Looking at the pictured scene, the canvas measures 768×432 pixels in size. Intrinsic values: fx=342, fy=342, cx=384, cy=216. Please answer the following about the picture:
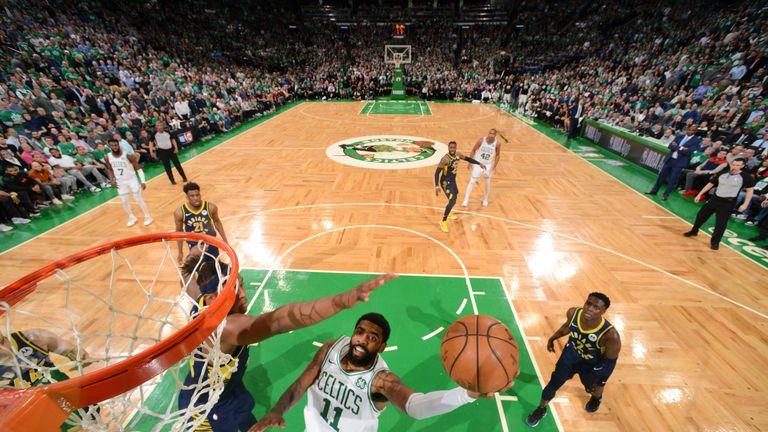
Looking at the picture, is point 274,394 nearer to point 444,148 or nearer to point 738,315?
point 738,315

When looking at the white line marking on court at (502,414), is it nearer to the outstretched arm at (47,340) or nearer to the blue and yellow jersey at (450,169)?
the outstretched arm at (47,340)

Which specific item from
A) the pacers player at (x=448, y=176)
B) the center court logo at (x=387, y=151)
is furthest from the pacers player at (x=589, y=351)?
the center court logo at (x=387, y=151)

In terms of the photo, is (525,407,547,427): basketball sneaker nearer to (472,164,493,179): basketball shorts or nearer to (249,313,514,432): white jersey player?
(249,313,514,432): white jersey player

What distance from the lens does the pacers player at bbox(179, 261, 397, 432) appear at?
1.88 metres

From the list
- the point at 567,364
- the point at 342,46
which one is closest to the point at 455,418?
the point at 567,364

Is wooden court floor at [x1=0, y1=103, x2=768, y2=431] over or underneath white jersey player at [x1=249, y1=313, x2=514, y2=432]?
underneath

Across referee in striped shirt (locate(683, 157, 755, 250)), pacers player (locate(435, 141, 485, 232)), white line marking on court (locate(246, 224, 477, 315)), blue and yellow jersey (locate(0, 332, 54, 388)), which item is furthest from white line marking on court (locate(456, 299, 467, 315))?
referee in striped shirt (locate(683, 157, 755, 250))

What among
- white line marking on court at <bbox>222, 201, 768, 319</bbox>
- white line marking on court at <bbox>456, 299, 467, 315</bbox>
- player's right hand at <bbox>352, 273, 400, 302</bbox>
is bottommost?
white line marking on court at <bbox>456, 299, 467, 315</bbox>

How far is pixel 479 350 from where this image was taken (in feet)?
8.47

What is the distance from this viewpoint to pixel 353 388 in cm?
230

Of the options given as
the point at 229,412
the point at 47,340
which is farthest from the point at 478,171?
the point at 47,340

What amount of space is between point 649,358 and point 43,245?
1011 centimetres

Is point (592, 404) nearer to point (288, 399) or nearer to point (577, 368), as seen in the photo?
point (577, 368)

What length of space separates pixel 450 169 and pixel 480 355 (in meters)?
4.71
